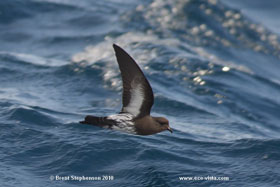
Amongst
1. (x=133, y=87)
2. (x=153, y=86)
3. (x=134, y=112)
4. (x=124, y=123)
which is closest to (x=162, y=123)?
(x=134, y=112)

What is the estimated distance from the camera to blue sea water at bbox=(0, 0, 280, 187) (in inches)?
360

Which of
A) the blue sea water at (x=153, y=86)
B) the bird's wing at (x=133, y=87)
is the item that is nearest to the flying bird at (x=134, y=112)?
the bird's wing at (x=133, y=87)

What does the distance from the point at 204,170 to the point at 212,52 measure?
28.9ft

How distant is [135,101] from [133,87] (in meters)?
0.27

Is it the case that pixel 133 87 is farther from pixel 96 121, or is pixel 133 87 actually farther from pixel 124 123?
pixel 96 121

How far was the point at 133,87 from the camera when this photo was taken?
7.78 meters

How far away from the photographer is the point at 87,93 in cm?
1295

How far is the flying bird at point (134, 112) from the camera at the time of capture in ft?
25.2

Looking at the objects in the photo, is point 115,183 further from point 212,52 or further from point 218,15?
point 218,15

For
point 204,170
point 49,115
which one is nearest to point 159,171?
point 204,170

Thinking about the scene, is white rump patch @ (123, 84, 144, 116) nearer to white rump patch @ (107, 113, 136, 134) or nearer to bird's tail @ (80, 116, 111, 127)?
white rump patch @ (107, 113, 136, 134)

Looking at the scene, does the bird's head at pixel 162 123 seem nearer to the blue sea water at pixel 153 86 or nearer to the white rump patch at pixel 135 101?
the white rump patch at pixel 135 101

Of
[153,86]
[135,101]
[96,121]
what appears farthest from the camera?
[153,86]

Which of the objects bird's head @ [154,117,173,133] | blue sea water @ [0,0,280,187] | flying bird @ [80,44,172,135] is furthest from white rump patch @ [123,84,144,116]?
blue sea water @ [0,0,280,187]
